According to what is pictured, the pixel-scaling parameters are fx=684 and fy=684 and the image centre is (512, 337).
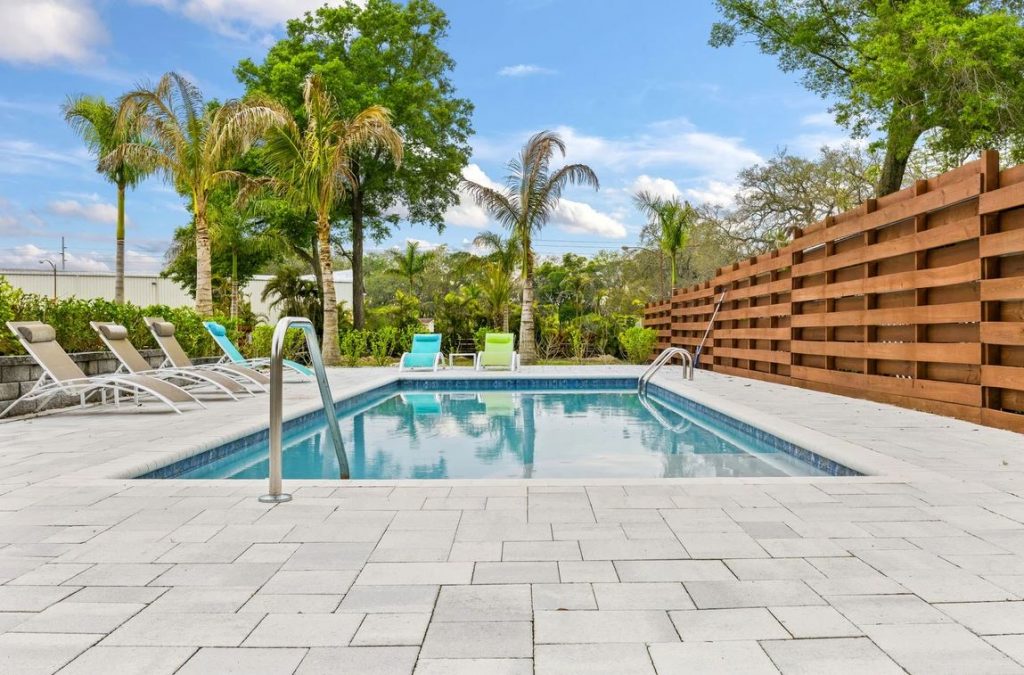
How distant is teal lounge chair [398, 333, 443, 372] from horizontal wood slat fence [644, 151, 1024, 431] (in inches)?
261

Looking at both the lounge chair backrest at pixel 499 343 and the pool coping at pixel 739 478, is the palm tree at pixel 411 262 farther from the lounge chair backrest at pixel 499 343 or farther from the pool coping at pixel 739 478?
the pool coping at pixel 739 478

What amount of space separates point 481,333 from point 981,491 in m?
17.0

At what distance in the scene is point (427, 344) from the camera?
14898mm

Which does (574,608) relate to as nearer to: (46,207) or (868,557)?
(868,557)

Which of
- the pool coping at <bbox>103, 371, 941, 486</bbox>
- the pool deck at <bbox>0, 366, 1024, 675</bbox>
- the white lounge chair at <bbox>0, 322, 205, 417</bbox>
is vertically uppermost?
the white lounge chair at <bbox>0, 322, 205, 417</bbox>

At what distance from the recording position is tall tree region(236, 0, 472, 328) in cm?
2172

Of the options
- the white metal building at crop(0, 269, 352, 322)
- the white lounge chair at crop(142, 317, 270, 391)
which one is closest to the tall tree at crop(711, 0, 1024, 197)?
the white lounge chair at crop(142, 317, 270, 391)

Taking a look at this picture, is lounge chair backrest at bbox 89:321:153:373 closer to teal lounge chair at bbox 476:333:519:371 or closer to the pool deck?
the pool deck

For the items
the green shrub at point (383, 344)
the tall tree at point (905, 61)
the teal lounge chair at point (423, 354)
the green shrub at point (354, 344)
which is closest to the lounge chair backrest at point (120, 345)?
the teal lounge chair at point (423, 354)

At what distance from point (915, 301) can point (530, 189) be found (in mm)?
11740

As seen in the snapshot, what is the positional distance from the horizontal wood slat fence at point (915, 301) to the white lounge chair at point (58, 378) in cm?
744

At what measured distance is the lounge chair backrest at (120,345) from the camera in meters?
8.00

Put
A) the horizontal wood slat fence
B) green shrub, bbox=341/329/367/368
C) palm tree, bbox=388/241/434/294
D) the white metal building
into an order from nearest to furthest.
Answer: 1. the horizontal wood slat fence
2. green shrub, bbox=341/329/367/368
3. palm tree, bbox=388/241/434/294
4. the white metal building

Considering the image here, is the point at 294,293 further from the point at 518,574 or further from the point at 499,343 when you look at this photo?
the point at 518,574
